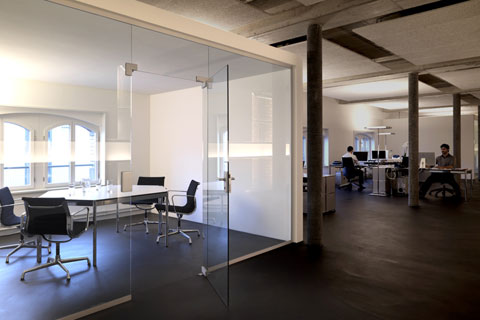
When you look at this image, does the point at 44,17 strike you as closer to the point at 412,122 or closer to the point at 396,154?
the point at 412,122

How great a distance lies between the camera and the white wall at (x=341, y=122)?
44.3ft

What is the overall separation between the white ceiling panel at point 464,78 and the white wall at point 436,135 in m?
5.04

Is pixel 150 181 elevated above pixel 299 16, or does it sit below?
below

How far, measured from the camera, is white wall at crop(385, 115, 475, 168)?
15570 mm

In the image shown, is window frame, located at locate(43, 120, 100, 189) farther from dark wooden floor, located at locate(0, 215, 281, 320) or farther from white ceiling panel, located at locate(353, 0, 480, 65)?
white ceiling panel, located at locate(353, 0, 480, 65)

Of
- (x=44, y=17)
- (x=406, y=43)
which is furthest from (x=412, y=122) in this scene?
(x=44, y=17)

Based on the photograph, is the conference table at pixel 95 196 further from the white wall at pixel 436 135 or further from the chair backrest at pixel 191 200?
the white wall at pixel 436 135

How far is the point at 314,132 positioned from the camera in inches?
199

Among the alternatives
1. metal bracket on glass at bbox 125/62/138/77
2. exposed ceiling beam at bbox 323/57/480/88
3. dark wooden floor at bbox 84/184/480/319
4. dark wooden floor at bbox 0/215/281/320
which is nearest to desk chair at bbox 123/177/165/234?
dark wooden floor at bbox 0/215/281/320

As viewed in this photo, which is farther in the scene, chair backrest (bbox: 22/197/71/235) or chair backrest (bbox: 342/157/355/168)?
chair backrest (bbox: 342/157/355/168)

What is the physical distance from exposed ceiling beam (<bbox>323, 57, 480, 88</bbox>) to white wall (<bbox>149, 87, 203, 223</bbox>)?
494 cm

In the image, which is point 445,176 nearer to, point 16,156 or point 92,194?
point 92,194

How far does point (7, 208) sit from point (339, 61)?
6.90 metres

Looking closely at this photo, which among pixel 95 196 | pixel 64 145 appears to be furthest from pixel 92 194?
pixel 64 145
